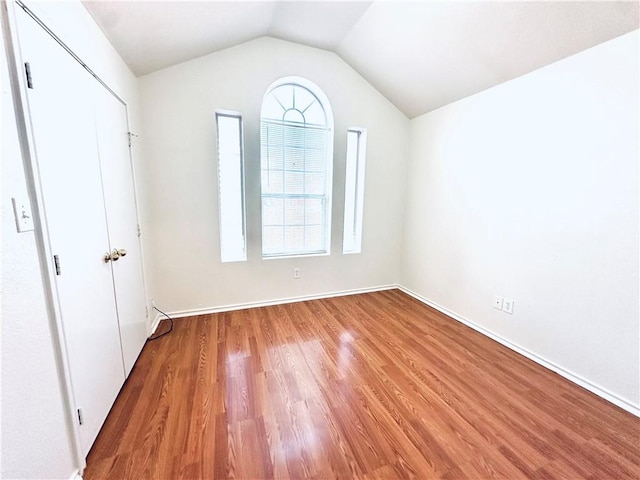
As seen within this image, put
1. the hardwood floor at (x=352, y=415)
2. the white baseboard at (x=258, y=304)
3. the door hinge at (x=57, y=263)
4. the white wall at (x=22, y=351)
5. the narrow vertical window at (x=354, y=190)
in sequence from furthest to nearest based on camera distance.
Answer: the narrow vertical window at (x=354, y=190)
the white baseboard at (x=258, y=304)
the hardwood floor at (x=352, y=415)
the door hinge at (x=57, y=263)
the white wall at (x=22, y=351)

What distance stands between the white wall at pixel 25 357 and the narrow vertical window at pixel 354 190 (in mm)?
2687

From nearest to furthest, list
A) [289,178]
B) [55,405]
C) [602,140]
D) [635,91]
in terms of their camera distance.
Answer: [55,405], [635,91], [602,140], [289,178]

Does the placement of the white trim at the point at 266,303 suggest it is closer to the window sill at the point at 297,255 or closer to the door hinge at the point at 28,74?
the window sill at the point at 297,255

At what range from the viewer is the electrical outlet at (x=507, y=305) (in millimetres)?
2266

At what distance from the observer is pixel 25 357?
89 cm

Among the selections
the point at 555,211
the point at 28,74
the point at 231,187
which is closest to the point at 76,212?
the point at 28,74

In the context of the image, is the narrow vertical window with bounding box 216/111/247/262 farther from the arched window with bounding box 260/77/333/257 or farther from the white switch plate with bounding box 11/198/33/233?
the white switch plate with bounding box 11/198/33/233

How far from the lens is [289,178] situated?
305cm

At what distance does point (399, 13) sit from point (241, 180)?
6.74 ft

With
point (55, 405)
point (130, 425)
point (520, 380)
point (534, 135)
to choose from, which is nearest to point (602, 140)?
point (534, 135)

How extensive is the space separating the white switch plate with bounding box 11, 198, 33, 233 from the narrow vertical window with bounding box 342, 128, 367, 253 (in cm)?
271

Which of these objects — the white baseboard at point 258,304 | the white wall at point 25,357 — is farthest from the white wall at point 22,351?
the white baseboard at point 258,304

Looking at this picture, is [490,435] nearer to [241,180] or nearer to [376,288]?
[376,288]

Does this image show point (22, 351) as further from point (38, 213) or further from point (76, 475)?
point (76, 475)
